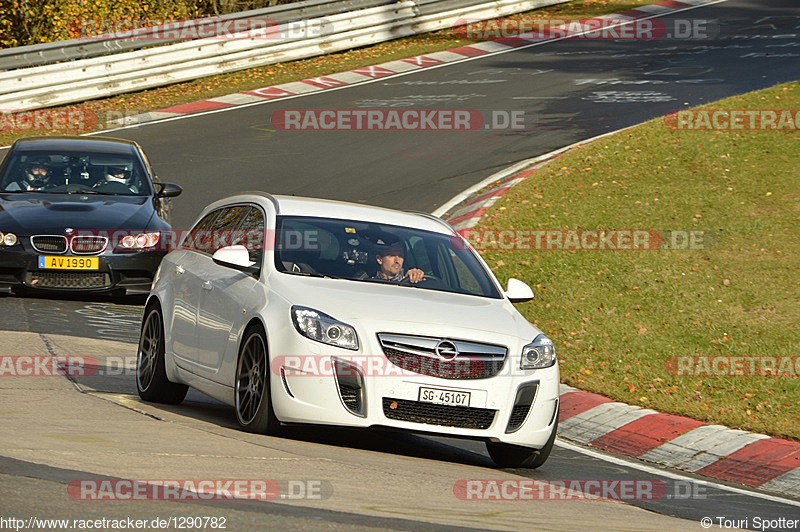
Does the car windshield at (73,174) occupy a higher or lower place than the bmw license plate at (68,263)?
higher

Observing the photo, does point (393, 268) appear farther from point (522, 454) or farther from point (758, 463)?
point (758, 463)

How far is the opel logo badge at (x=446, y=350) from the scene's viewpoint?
28.0 feet

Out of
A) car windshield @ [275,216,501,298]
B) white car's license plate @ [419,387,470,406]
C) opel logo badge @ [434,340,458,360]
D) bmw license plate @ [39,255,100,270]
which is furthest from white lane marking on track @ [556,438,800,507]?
bmw license plate @ [39,255,100,270]

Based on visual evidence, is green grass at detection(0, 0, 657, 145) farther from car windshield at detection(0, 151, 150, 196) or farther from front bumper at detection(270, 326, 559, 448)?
front bumper at detection(270, 326, 559, 448)

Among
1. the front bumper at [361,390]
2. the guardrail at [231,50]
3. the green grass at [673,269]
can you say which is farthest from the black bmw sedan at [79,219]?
the guardrail at [231,50]

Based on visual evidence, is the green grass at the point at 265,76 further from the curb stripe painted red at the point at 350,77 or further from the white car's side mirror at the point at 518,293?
the white car's side mirror at the point at 518,293

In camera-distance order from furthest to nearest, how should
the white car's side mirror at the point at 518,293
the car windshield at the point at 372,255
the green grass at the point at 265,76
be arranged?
the green grass at the point at 265,76, the white car's side mirror at the point at 518,293, the car windshield at the point at 372,255

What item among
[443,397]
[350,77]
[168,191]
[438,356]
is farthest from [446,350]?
[350,77]

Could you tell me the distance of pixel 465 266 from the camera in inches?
395

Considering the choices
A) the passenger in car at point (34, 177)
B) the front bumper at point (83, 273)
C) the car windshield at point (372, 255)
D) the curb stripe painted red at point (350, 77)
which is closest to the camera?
the car windshield at point (372, 255)

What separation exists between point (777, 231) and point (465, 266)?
A: 7472 mm

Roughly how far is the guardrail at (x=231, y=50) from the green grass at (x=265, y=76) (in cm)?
19

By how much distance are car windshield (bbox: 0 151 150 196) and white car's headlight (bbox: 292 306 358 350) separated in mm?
8028

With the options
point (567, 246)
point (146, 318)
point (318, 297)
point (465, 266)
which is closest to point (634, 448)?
point (465, 266)
